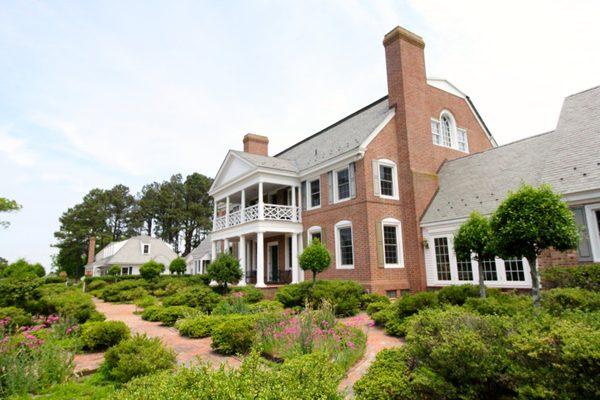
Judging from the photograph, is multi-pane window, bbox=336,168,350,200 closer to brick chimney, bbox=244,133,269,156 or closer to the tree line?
brick chimney, bbox=244,133,269,156

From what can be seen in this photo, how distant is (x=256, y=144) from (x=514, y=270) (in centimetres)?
2105

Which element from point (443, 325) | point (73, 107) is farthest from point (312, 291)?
point (73, 107)

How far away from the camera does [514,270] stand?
1302 centimetres

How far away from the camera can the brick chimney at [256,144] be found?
28.7 m

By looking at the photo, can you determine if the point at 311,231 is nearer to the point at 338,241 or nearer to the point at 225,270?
the point at 338,241

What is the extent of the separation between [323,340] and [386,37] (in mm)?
16916

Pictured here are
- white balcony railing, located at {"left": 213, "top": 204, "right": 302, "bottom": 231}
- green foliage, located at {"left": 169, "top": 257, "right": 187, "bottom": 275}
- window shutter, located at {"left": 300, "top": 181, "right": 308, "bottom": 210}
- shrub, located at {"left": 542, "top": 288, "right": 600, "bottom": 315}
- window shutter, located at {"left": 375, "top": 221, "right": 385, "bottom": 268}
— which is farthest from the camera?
green foliage, located at {"left": 169, "top": 257, "right": 187, "bottom": 275}

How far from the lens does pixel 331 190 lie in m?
18.0

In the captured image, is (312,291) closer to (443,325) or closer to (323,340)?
(323,340)

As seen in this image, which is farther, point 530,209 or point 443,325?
point 530,209

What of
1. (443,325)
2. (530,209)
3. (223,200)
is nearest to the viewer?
(443,325)

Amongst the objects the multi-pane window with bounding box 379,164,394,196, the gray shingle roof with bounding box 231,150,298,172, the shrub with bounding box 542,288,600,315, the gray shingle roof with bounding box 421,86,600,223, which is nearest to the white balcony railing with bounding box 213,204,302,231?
the gray shingle roof with bounding box 231,150,298,172

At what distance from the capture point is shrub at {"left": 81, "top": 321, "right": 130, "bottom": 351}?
25.8ft

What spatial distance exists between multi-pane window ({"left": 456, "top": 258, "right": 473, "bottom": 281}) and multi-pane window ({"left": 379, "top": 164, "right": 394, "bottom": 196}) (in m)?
4.50
